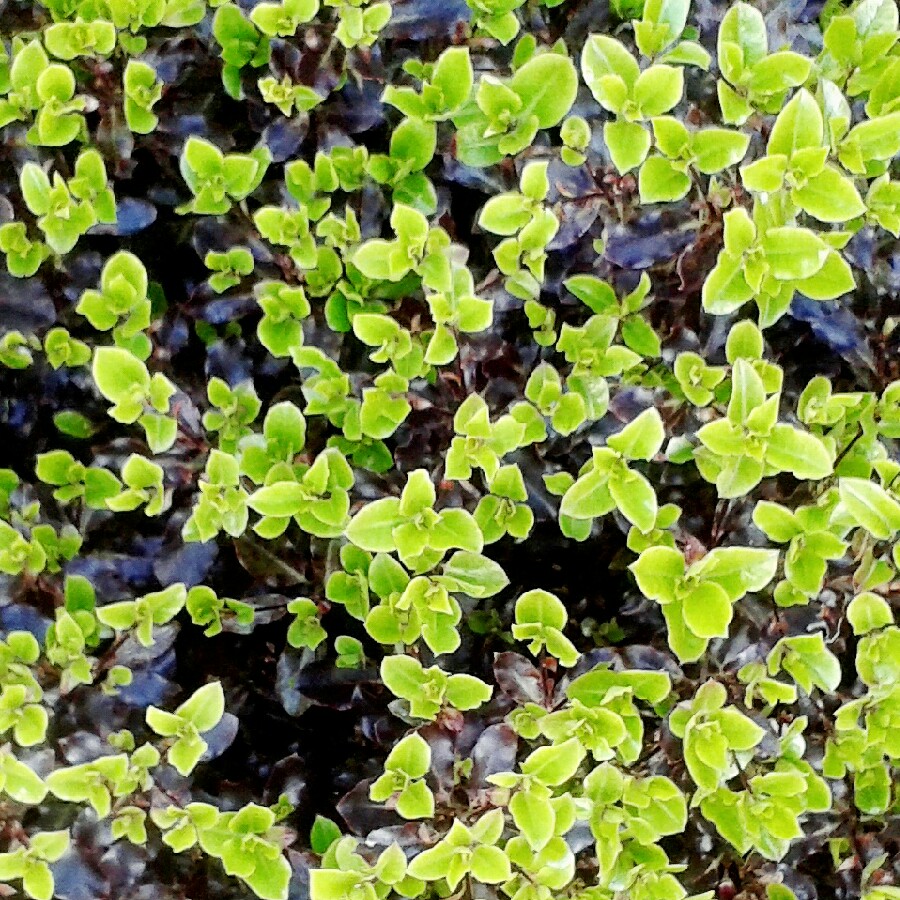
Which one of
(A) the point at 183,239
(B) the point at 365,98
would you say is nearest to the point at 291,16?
(B) the point at 365,98

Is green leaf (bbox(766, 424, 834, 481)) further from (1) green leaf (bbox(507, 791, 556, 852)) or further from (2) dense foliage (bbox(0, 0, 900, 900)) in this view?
(1) green leaf (bbox(507, 791, 556, 852))

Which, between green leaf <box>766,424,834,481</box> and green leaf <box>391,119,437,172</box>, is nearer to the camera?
green leaf <box>766,424,834,481</box>

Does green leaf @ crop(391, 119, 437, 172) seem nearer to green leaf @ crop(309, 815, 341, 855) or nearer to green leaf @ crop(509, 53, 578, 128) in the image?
green leaf @ crop(509, 53, 578, 128)

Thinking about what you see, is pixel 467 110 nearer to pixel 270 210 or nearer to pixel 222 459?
pixel 270 210

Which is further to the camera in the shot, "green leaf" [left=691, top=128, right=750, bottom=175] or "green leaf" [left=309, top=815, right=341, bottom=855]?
"green leaf" [left=309, top=815, right=341, bottom=855]

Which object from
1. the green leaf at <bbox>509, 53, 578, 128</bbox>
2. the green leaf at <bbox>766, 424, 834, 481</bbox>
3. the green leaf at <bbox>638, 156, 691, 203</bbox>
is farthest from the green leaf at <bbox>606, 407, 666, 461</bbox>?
the green leaf at <bbox>509, 53, 578, 128</bbox>

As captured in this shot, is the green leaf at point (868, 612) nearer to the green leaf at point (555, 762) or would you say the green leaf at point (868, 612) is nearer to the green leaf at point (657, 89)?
the green leaf at point (555, 762)

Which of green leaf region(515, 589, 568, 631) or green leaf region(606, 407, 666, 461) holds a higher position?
green leaf region(606, 407, 666, 461)

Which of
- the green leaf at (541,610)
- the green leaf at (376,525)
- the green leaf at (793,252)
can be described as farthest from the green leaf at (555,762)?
the green leaf at (793,252)

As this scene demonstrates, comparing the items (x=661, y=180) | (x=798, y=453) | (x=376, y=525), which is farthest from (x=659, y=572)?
(x=661, y=180)

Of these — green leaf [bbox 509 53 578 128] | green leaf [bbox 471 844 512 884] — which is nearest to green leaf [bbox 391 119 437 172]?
green leaf [bbox 509 53 578 128]

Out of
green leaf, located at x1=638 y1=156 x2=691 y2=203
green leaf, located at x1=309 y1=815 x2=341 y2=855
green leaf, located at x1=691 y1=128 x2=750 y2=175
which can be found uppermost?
green leaf, located at x1=691 y1=128 x2=750 y2=175
